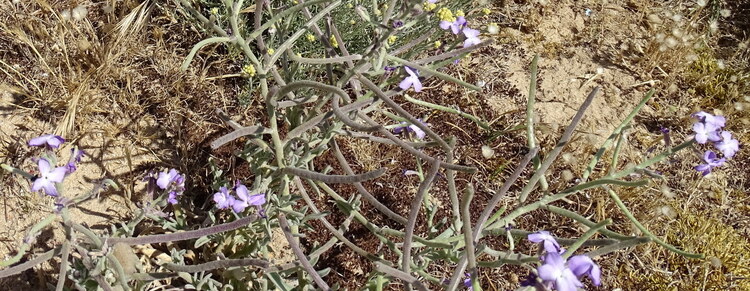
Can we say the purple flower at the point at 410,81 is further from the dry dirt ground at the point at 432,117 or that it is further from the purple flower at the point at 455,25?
the dry dirt ground at the point at 432,117

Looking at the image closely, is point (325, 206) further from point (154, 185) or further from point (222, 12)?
point (222, 12)

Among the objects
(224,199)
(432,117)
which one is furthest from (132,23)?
(432,117)

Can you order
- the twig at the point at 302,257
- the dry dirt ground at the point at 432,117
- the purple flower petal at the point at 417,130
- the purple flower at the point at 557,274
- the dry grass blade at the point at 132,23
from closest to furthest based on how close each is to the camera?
the purple flower at the point at 557,274, the twig at the point at 302,257, the purple flower petal at the point at 417,130, the dry dirt ground at the point at 432,117, the dry grass blade at the point at 132,23

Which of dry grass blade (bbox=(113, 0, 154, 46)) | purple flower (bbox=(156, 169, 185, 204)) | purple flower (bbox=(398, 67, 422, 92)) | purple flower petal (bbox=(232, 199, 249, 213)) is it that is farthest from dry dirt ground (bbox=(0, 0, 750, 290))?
purple flower (bbox=(398, 67, 422, 92))

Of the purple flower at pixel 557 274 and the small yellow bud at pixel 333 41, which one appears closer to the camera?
the purple flower at pixel 557 274

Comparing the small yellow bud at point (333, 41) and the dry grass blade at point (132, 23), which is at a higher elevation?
the dry grass blade at point (132, 23)

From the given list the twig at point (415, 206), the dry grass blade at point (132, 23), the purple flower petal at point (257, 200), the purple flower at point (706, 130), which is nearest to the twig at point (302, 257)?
the purple flower petal at point (257, 200)

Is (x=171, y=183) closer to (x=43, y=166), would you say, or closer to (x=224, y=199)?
(x=224, y=199)

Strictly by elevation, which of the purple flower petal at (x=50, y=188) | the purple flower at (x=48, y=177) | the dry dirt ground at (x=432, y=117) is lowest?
the dry dirt ground at (x=432, y=117)
